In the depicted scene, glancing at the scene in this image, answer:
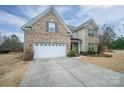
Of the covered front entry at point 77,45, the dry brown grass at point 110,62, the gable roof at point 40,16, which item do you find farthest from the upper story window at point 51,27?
the covered front entry at point 77,45

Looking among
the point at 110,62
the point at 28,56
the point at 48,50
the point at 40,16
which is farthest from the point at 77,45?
the point at 110,62

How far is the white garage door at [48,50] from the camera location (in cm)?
1382

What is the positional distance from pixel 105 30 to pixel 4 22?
16.3 m

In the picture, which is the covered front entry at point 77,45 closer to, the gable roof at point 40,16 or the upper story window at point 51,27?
the gable roof at point 40,16

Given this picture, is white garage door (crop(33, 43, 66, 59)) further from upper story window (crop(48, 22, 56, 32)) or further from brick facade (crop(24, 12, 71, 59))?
upper story window (crop(48, 22, 56, 32))

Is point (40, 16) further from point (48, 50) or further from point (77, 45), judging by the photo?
point (77, 45)

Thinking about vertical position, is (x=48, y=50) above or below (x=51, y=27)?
below

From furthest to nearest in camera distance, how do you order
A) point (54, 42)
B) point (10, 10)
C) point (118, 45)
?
1. point (118, 45)
2. point (54, 42)
3. point (10, 10)

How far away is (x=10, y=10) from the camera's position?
11.4 metres

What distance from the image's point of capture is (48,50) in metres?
14.4

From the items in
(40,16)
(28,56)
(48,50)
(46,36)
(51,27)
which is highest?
(40,16)
